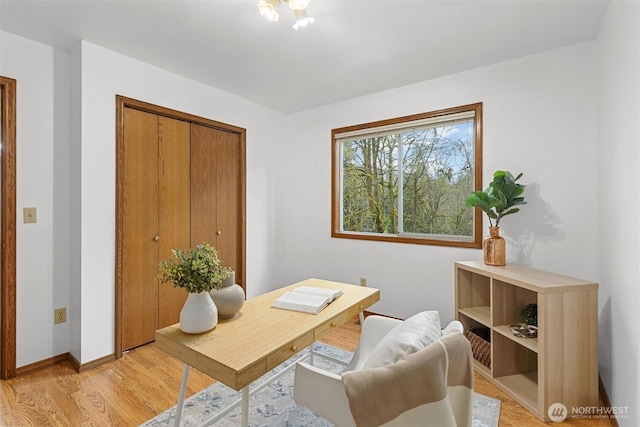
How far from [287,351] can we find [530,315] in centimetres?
169

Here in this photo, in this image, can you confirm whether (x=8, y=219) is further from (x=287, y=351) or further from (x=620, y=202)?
(x=620, y=202)

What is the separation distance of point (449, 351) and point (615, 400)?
57.6 inches

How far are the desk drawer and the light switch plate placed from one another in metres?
Answer: 2.19

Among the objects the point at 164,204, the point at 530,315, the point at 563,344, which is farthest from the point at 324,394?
the point at 164,204

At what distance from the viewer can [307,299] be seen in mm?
1758

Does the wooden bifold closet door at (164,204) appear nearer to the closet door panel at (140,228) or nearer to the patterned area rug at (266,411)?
the closet door panel at (140,228)

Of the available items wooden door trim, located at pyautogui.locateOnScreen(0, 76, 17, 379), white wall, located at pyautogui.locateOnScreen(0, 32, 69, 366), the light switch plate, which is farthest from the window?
wooden door trim, located at pyautogui.locateOnScreen(0, 76, 17, 379)

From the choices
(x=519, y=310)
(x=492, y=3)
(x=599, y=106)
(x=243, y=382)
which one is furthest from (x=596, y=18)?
(x=243, y=382)

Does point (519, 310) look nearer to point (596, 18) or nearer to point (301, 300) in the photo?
point (301, 300)

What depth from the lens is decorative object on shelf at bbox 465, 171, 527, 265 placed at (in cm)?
225

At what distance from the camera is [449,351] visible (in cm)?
107

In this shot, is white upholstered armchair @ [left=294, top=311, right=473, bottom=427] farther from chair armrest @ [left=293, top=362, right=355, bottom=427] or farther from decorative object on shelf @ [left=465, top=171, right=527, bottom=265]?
decorative object on shelf @ [left=465, top=171, right=527, bottom=265]

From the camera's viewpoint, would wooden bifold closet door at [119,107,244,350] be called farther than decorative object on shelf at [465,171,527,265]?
Yes

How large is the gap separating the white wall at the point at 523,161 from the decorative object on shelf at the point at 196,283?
2148 millimetres
